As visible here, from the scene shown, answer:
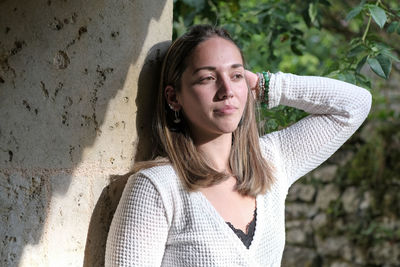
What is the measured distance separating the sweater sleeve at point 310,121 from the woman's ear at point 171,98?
351mm

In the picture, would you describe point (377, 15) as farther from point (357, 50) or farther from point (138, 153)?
point (138, 153)

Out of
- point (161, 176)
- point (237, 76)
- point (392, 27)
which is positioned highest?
point (392, 27)

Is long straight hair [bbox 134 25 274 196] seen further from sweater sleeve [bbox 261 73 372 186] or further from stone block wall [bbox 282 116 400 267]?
stone block wall [bbox 282 116 400 267]

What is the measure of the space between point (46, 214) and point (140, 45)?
526 mm

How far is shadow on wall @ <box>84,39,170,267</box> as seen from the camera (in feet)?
4.75

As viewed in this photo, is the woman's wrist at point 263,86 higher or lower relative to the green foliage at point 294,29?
lower

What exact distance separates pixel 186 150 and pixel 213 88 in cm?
20

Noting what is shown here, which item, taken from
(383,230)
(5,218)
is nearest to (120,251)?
(5,218)

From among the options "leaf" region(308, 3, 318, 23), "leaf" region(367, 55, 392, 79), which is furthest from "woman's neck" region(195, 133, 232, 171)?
"leaf" region(308, 3, 318, 23)

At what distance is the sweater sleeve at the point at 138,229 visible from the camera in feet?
4.61

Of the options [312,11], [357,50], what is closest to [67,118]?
[357,50]

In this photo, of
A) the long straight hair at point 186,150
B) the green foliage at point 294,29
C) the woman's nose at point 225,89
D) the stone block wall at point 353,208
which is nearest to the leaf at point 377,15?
the green foliage at point 294,29

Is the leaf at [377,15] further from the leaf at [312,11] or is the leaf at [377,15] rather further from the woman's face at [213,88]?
the leaf at [312,11]

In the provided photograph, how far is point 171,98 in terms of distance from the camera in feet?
5.29
